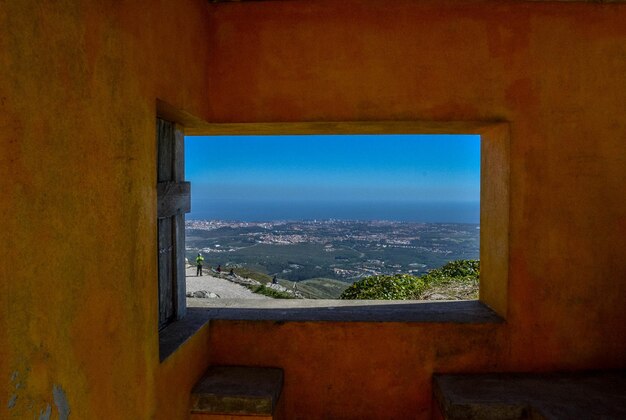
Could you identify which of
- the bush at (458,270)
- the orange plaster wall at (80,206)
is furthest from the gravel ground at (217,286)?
the orange plaster wall at (80,206)

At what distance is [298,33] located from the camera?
3.93m

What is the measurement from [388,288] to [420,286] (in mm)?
582

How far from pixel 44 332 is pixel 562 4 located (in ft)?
15.5

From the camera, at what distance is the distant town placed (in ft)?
172

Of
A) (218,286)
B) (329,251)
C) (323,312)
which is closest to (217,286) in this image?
(218,286)

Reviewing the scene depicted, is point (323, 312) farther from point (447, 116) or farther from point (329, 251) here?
point (329, 251)

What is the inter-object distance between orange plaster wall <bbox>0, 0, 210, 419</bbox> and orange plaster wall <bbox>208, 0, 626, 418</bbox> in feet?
4.19

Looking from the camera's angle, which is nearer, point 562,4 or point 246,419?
point 246,419

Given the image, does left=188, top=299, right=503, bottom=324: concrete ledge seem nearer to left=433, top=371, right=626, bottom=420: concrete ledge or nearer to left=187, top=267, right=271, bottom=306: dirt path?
left=433, top=371, right=626, bottom=420: concrete ledge

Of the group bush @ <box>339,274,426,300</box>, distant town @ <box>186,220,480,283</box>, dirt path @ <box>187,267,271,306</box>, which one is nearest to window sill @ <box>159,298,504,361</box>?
bush @ <box>339,274,426,300</box>

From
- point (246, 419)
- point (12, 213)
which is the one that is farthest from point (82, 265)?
point (246, 419)

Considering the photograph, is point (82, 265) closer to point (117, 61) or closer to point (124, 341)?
point (124, 341)

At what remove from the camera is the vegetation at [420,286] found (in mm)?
6391

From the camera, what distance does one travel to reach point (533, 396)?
343cm
